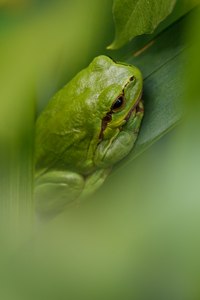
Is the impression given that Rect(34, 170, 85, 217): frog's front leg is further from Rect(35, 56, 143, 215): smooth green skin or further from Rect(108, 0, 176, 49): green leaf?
Rect(108, 0, 176, 49): green leaf

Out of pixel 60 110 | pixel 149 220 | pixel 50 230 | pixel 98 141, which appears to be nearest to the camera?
pixel 149 220

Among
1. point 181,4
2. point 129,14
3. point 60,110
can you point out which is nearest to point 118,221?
point 129,14

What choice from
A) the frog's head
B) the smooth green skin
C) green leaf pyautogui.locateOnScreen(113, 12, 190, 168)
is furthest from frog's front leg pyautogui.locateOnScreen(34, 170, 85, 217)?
green leaf pyautogui.locateOnScreen(113, 12, 190, 168)

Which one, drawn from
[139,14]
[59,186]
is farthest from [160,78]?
[59,186]

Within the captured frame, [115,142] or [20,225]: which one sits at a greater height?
[20,225]

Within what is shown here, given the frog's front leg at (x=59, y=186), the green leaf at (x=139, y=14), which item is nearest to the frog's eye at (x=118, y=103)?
the frog's front leg at (x=59, y=186)

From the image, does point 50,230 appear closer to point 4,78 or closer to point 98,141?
point 4,78

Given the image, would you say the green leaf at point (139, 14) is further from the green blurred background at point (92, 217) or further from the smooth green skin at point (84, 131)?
the smooth green skin at point (84, 131)
